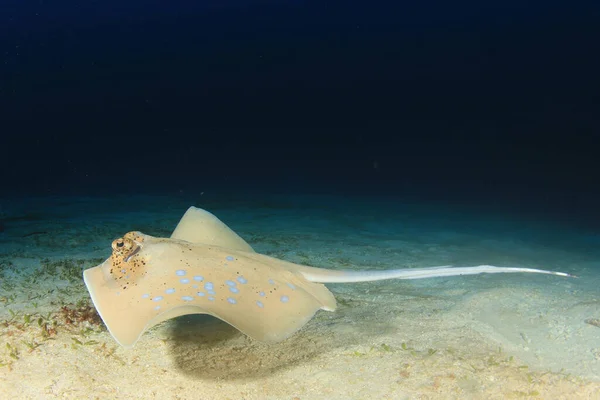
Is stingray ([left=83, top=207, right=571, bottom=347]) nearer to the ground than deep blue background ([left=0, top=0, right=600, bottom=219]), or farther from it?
nearer to the ground

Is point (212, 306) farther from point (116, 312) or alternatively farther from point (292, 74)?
point (292, 74)

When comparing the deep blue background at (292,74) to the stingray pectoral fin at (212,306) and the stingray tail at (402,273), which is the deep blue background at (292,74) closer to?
the stingray tail at (402,273)

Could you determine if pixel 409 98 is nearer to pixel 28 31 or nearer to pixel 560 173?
pixel 560 173

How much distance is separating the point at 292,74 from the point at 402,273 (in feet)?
288

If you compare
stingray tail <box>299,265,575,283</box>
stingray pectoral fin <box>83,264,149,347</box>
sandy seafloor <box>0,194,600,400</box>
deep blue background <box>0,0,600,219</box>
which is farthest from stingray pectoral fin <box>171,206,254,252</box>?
deep blue background <box>0,0,600,219</box>

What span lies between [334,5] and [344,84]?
52.2 ft

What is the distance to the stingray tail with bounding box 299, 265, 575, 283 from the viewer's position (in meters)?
2.48

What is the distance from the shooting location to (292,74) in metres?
86.1

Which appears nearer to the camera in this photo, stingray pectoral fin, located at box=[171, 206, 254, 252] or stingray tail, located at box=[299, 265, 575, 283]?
stingray tail, located at box=[299, 265, 575, 283]

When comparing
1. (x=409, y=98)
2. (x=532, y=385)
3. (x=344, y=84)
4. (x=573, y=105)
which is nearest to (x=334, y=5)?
(x=344, y=84)

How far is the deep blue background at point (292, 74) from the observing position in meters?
66.8

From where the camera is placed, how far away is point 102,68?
91.2m

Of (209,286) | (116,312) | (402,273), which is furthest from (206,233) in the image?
(402,273)

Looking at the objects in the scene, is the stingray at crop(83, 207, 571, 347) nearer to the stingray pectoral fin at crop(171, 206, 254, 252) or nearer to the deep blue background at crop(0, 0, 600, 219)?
the stingray pectoral fin at crop(171, 206, 254, 252)
